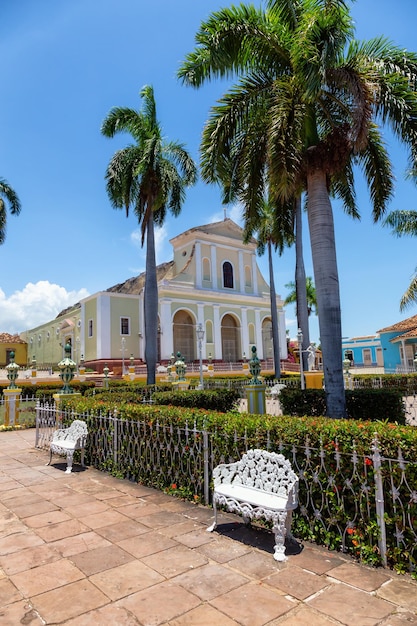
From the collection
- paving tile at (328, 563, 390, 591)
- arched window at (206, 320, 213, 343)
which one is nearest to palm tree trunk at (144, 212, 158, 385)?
paving tile at (328, 563, 390, 591)

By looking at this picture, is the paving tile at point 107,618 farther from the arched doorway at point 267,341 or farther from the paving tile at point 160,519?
the arched doorway at point 267,341

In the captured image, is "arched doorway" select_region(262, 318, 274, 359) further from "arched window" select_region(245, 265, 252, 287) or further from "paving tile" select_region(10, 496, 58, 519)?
"paving tile" select_region(10, 496, 58, 519)

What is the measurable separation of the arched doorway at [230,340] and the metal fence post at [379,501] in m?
34.0

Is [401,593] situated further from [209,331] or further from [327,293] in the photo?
[209,331]

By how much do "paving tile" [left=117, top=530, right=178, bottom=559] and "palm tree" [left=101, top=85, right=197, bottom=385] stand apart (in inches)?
517

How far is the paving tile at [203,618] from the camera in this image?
2604 mm

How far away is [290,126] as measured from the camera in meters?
7.67

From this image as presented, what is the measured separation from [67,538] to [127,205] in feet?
51.9

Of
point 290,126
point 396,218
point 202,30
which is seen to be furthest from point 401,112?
point 396,218

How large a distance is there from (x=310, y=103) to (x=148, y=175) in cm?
1107

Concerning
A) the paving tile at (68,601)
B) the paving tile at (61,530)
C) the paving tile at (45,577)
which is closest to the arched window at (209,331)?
the paving tile at (61,530)

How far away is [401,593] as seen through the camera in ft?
9.54

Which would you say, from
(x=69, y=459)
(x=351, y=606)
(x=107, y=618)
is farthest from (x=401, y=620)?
(x=69, y=459)

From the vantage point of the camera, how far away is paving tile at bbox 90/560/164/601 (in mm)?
3021
